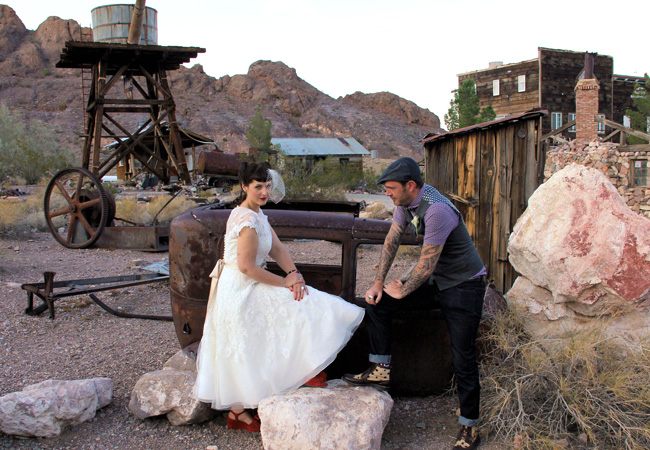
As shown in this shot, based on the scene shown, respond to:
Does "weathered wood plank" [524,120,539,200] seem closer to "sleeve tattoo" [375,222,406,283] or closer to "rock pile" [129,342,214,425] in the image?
"sleeve tattoo" [375,222,406,283]

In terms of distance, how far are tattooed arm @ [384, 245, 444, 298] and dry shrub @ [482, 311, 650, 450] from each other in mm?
847

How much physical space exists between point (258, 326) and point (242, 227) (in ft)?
1.95

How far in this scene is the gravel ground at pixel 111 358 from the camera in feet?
10.2

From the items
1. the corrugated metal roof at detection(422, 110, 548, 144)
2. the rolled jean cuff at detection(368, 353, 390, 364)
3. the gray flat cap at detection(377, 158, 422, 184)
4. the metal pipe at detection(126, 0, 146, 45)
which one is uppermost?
the metal pipe at detection(126, 0, 146, 45)

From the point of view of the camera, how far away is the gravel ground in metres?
3.12

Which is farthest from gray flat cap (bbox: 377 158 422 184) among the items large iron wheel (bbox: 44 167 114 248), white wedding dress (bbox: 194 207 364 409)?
large iron wheel (bbox: 44 167 114 248)

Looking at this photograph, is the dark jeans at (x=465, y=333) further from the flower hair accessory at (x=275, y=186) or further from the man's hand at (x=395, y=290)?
the flower hair accessory at (x=275, y=186)

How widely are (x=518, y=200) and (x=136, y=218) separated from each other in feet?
30.1

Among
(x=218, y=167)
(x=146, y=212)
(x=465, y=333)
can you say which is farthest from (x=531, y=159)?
(x=218, y=167)

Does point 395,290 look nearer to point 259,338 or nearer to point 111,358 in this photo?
point 259,338

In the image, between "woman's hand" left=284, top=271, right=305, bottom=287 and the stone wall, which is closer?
"woman's hand" left=284, top=271, right=305, bottom=287

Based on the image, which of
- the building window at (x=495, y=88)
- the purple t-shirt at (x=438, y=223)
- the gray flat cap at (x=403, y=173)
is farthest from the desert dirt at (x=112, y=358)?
the building window at (x=495, y=88)

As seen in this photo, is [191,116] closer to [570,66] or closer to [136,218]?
[570,66]

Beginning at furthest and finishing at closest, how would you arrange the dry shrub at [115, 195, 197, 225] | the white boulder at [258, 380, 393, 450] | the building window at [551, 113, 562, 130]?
the building window at [551, 113, 562, 130] → the dry shrub at [115, 195, 197, 225] → the white boulder at [258, 380, 393, 450]
